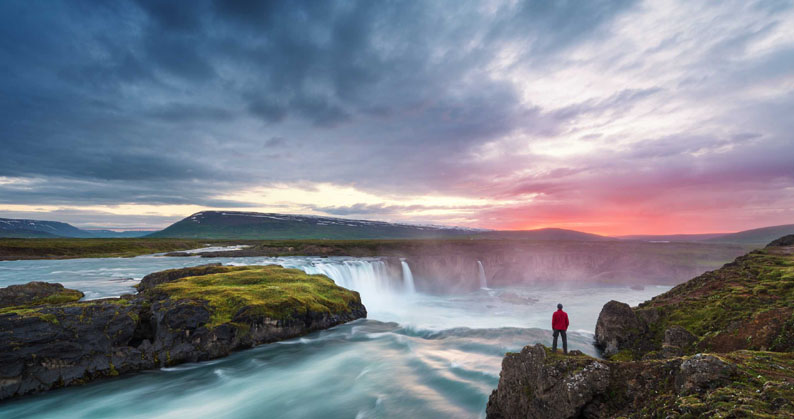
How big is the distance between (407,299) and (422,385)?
3562 centimetres

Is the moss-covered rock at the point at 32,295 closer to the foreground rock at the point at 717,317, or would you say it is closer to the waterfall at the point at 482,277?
the foreground rock at the point at 717,317

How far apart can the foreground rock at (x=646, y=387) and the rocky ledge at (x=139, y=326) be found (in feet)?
51.4

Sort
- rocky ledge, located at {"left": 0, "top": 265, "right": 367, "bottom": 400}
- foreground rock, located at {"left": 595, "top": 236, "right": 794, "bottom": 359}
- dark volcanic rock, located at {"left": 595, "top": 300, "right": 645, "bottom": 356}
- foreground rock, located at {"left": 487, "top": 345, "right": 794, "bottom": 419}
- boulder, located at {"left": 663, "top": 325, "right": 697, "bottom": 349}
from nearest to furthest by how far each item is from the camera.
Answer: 1. foreground rock, located at {"left": 487, "top": 345, "right": 794, "bottom": 419}
2. foreground rock, located at {"left": 595, "top": 236, "right": 794, "bottom": 359}
3. boulder, located at {"left": 663, "top": 325, "right": 697, "bottom": 349}
4. rocky ledge, located at {"left": 0, "top": 265, "right": 367, "bottom": 400}
5. dark volcanic rock, located at {"left": 595, "top": 300, "right": 645, "bottom": 356}

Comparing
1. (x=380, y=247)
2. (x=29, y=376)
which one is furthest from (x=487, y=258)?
(x=29, y=376)

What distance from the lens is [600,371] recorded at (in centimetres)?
882

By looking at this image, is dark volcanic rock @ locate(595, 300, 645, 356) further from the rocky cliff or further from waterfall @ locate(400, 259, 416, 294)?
waterfall @ locate(400, 259, 416, 294)

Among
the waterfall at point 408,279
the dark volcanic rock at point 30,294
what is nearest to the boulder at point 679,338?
the dark volcanic rock at point 30,294

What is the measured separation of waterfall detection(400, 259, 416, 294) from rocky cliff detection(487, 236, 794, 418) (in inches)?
1593

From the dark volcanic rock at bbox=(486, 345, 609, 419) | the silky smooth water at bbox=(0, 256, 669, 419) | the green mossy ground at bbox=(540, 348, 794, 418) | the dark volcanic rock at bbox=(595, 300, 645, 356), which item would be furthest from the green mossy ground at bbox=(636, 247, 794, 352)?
the dark volcanic rock at bbox=(486, 345, 609, 419)

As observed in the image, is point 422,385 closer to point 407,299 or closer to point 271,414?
point 271,414

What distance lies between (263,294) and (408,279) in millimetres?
39556

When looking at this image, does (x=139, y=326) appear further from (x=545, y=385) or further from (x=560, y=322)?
(x=560, y=322)

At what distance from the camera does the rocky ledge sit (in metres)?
14.6

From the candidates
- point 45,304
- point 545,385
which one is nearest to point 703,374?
point 545,385
